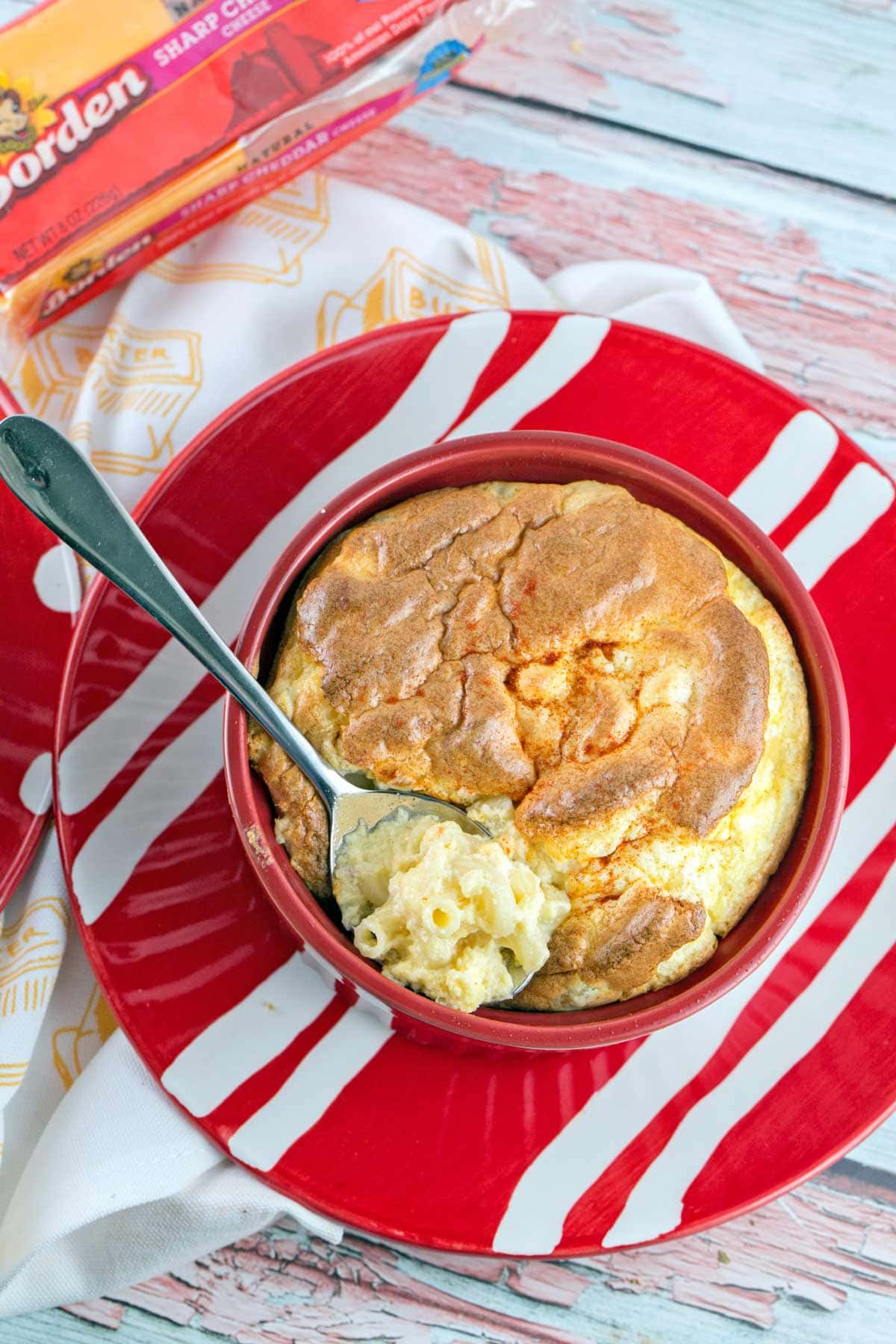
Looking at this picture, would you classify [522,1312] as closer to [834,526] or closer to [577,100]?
[834,526]

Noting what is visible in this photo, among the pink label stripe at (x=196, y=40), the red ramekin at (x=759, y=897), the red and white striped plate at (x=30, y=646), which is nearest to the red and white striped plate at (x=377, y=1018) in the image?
the red and white striped plate at (x=30, y=646)

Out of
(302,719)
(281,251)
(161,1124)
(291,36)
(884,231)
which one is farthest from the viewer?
(884,231)

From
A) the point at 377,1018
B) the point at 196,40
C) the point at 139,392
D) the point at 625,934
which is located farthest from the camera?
the point at 139,392

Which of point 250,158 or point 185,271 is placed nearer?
point 250,158

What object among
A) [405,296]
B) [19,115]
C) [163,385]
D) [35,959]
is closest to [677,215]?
[405,296]

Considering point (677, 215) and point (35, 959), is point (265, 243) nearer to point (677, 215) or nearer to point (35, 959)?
point (677, 215)

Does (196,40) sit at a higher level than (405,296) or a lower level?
higher

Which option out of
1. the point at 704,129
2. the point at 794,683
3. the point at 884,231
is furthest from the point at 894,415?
the point at 794,683
